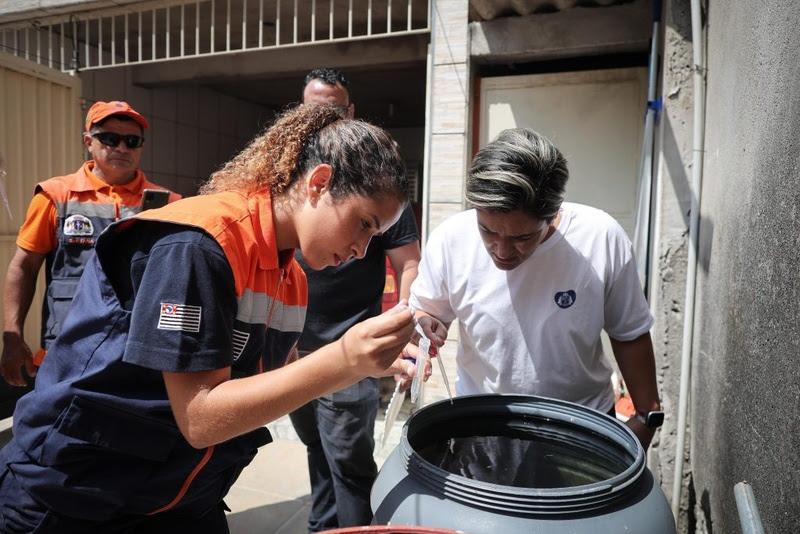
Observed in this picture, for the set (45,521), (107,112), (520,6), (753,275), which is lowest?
(45,521)

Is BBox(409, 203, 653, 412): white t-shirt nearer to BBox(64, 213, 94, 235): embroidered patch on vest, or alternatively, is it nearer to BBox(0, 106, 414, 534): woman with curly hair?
BBox(0, 106, 414, 534): woman with curly hair

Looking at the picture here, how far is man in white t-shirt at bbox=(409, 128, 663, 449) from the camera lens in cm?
160

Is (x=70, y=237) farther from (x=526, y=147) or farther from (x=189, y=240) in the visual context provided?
(x=526, y=147)

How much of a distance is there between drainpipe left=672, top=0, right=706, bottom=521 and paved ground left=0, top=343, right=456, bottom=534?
4.70ft

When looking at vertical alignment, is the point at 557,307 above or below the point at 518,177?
below

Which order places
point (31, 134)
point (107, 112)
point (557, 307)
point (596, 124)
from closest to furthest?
point (557, 307)
point (107, 112)
point (596, 124)
point (31, 134)

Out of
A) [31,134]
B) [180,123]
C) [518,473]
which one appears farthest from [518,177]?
A: [180,123]

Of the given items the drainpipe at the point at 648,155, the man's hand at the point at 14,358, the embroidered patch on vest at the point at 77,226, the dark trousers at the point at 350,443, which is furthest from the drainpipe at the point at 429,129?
the man's hand at the point at 14,358

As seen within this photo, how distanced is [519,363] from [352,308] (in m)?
1.11

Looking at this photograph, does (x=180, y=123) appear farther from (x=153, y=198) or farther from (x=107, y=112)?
(x=153, y=198)

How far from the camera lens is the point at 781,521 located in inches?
43.5

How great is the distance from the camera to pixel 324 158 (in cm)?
129

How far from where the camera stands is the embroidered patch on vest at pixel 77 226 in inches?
106

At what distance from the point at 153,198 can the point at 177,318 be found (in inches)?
73.0
